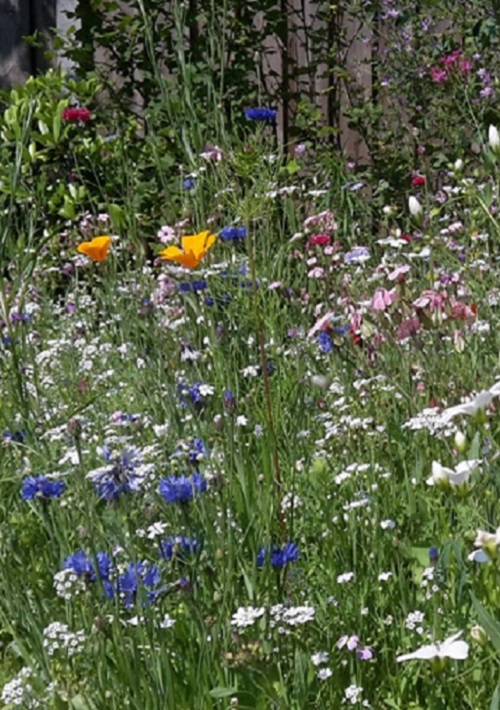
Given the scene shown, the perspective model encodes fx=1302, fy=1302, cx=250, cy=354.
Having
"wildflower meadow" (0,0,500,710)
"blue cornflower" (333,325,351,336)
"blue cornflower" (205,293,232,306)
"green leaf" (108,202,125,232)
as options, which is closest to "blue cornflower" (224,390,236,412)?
"wildflower meadow" (0,0,500,710)

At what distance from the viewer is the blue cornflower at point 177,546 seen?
1.81 meters

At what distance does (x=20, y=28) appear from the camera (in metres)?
6.62

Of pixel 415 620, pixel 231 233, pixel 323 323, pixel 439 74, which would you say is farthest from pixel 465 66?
pixel 415 620

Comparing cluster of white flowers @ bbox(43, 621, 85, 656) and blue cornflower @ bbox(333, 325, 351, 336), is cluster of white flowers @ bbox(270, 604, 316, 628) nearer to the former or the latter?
cluster of white flowers @ bbox(43, 621, 85, 656)

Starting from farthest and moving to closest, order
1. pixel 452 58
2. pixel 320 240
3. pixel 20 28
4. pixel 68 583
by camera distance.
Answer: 1. pixel 20 28
2. pixel 452 58
3. pixel 320 240
4. pixel 68 583

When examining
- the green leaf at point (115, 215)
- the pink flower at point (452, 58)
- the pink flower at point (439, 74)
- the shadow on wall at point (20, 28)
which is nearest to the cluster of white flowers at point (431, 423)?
the green leaf at point (115, 215)

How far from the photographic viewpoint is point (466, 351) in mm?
2801

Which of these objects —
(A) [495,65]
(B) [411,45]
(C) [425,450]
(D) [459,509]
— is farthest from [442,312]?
(B) [411,45]

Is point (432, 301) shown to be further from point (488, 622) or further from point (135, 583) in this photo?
point (488, 622)

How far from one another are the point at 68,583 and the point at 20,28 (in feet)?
17.2

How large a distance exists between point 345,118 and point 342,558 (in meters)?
4.12

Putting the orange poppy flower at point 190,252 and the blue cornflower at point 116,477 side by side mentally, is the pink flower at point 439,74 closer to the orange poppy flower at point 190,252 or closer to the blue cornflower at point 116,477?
the orange poppy flower at point 190,252

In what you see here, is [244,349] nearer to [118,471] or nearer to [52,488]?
[52,488]

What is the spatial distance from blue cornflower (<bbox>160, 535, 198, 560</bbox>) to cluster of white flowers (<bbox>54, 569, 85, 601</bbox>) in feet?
0.42
